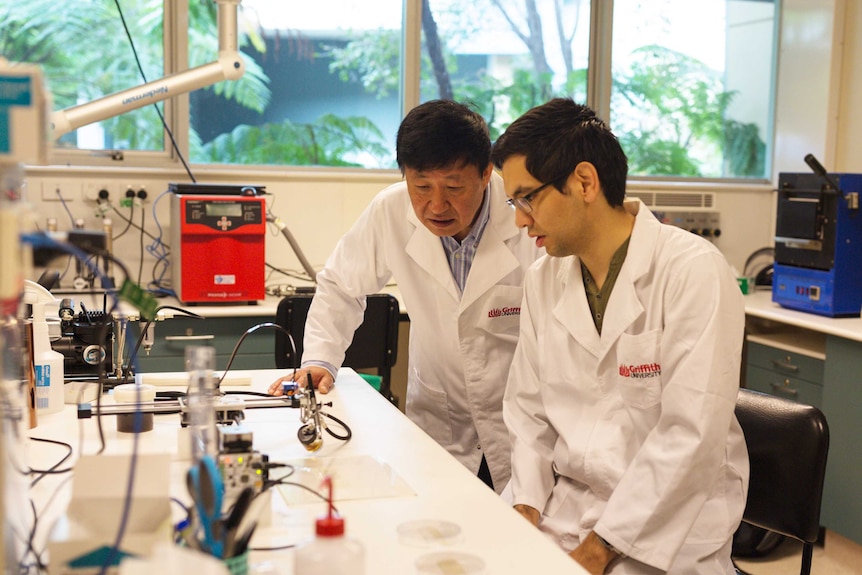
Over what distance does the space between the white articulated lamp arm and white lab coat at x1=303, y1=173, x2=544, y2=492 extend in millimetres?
1110

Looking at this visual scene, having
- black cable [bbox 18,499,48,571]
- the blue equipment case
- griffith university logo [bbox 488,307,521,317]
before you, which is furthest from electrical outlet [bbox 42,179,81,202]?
the blue equipment case

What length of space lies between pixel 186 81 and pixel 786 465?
7.43ft

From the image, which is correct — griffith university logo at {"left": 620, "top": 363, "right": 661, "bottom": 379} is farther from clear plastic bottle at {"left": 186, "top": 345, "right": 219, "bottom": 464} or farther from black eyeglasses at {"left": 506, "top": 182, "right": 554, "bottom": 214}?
clear plastic bottle at {"left": 186, "top": 345, "right": 219, "bottom": 464}

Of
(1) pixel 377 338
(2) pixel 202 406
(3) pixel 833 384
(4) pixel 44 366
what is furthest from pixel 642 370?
(3) pixel 833 384

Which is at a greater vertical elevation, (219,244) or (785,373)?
(219,244)

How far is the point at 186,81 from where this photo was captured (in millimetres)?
3029

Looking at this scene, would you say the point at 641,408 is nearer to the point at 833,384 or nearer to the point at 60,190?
the point at 833,384

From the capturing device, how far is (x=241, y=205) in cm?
327

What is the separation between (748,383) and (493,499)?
2517 millimetres

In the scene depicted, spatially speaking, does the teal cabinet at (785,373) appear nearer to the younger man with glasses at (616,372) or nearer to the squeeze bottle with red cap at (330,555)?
the younger man with glasses at (616,372)

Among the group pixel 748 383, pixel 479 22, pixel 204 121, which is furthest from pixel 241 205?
pixel 748 383

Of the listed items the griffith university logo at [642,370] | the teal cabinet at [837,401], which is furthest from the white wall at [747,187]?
the griffith university logo at [642,370]

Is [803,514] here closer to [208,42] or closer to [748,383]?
[748,383]

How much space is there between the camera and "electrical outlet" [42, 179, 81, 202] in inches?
138
